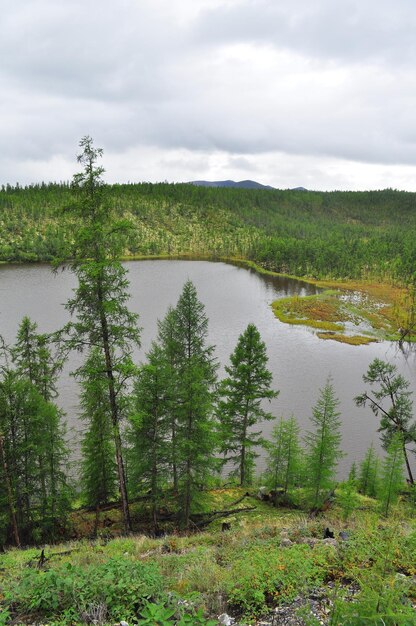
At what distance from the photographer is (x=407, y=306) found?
279 ft

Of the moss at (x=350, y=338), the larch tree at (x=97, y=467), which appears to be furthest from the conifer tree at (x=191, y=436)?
the moss at (x=350, y=338)

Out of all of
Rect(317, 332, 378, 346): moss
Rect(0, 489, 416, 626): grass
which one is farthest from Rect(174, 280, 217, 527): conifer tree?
Rect(317, 332, 378, 346): moss

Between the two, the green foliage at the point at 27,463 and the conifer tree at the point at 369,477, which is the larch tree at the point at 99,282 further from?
the conifer tree at the point at 369,477

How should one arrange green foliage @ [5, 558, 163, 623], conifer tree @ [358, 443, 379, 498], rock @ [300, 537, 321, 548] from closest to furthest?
green foliage @ [5, 558, 163, 623], rock @ [300, 537, 321, 548], conifer tree @ [358, 443, 379, 498]

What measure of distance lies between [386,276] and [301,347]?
256 ft

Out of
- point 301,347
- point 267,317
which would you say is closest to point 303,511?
point 301,347

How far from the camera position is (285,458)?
2419 cm

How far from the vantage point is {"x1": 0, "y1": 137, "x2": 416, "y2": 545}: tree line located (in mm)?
13625

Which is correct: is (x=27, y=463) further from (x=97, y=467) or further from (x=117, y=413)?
(x=117, y=413)

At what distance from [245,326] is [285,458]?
39.1 m

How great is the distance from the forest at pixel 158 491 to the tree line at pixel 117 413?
0.08 m

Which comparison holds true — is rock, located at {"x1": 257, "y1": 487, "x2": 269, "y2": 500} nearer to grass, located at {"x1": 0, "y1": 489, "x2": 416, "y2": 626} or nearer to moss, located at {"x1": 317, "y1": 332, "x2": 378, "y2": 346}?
grass, located at {"x1": 0, "y1": 489, "x2": 416, "y2": 626}

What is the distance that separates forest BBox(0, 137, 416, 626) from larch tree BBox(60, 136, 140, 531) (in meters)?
0.05

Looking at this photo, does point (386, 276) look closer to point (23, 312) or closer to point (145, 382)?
point (23, 312)
